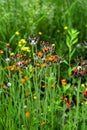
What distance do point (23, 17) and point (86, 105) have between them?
1656mm

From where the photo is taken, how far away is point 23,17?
412 cm

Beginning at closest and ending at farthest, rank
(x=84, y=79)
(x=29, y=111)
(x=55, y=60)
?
1. (x=55, y=60)
2. (x=29, y=111)
3. (x=84, y=79)

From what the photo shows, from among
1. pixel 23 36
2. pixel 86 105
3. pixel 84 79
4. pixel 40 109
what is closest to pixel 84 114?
pixel 86 105

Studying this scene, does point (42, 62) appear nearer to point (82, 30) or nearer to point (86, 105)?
point (86, 105)

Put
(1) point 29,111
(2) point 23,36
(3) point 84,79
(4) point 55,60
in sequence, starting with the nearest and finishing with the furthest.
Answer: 1. (4) point 55,60
2. (1) point 29,111
3. (3) point 84,79
4. (2) point 23,36

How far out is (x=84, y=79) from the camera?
12.2ft

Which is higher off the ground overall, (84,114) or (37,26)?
(37,26)

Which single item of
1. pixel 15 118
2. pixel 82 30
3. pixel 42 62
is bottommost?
pixel 15 118

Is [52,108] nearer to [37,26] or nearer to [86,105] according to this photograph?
[86,105]

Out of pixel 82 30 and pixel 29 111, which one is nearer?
pixel 29 111

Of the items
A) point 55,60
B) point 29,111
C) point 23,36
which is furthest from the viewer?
point 23,36

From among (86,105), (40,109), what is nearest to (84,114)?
(86,105)

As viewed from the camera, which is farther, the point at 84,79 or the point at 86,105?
the point at 84,79

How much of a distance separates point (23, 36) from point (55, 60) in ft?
4.58
